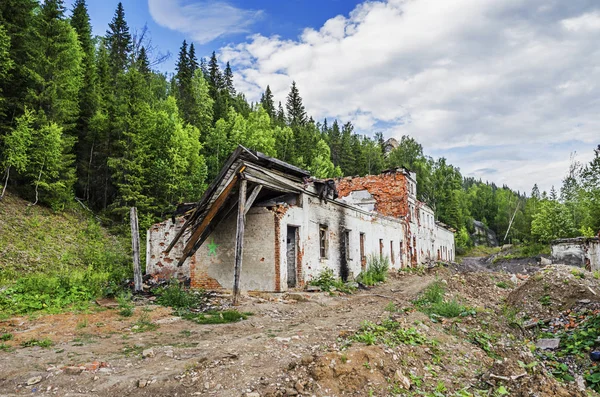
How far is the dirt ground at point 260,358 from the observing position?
4.44 m

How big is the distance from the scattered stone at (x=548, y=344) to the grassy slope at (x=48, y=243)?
1507cm

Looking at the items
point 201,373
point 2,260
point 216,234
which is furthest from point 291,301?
point 2,260

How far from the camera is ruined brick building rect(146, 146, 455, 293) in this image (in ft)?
39.6

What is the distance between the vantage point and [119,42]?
37.2 m

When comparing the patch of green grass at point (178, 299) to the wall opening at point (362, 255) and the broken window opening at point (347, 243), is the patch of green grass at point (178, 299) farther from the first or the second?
the wall opening at point (362, 255)

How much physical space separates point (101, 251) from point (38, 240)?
2768 millimetres

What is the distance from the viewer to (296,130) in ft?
165

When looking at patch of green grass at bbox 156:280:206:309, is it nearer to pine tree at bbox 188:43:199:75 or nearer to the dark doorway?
the dark doorway

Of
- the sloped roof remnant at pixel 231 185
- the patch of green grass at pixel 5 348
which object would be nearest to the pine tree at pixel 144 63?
the sloped roof remnant at pixel 231 185

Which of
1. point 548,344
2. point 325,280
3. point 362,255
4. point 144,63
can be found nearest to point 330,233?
point 325,280

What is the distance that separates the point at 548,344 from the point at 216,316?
7067 millimetres

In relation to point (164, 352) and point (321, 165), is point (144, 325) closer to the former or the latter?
point (164, 352)

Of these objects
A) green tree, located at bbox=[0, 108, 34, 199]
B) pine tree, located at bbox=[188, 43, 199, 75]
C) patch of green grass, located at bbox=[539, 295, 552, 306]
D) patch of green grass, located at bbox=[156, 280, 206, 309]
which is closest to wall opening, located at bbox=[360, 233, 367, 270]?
patch of green grass, located at bbox=[539, 295, 552, 306]

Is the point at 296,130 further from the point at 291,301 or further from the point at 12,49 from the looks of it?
the point at 291,301
